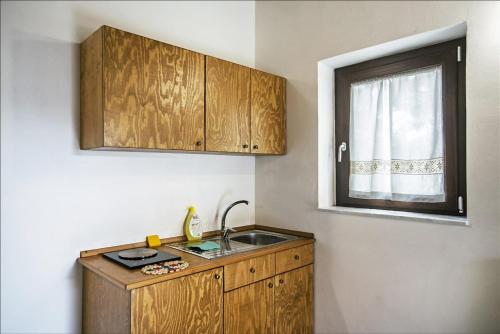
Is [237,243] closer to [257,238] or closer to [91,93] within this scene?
[257,238]

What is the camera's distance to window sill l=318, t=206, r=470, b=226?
1.75 meters

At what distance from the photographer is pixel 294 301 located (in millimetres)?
2221

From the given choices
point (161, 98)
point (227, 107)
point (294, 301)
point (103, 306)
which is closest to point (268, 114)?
point (227, 107)

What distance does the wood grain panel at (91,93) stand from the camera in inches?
65.6

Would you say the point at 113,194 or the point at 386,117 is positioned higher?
the point at 386,117

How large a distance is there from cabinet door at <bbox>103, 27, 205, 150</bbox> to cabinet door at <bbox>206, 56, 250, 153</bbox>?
7cm

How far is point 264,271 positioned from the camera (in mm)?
2006

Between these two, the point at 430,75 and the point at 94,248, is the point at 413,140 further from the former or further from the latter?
the point at 94,248

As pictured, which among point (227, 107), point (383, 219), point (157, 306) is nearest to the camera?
point (157, 306)

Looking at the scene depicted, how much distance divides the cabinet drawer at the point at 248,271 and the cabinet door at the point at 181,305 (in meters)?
0.07

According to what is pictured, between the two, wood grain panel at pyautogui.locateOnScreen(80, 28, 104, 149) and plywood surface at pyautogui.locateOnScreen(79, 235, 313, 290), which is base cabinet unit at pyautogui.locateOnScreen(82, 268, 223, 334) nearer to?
plywood surface at pyautogui.locateOnScreen(79, 235, 313, 290)

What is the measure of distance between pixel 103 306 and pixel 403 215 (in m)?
1.74

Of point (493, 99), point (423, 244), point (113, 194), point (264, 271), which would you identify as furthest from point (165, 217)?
point (493, 99)

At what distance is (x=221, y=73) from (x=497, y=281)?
1920 millimetres
